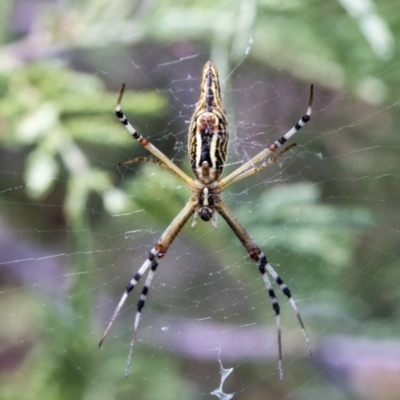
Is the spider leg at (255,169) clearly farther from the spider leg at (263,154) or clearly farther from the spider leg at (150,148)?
the spider leg at (150,148)

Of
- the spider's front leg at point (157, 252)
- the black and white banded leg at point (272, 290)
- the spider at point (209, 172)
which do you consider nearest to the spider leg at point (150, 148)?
the spider at point (209, 172)

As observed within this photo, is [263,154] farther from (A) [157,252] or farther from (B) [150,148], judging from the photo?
(A) [157,252]

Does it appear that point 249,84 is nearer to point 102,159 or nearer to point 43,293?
point 102,159

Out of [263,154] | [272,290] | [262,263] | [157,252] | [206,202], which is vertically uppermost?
[263,154]

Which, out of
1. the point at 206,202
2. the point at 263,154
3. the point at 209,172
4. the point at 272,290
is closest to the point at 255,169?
the point at 263,154

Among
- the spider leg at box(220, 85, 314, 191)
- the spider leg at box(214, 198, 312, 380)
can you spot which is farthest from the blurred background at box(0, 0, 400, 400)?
the spider leg at box(220, 85, 314, 191)

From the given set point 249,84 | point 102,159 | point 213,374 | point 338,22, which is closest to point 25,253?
point 102,159

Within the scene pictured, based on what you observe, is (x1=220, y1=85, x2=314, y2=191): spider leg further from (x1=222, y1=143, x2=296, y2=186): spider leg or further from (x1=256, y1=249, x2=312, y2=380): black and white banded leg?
(x1=256, y1=249, x2=312, y2=380): black and white banded leg
